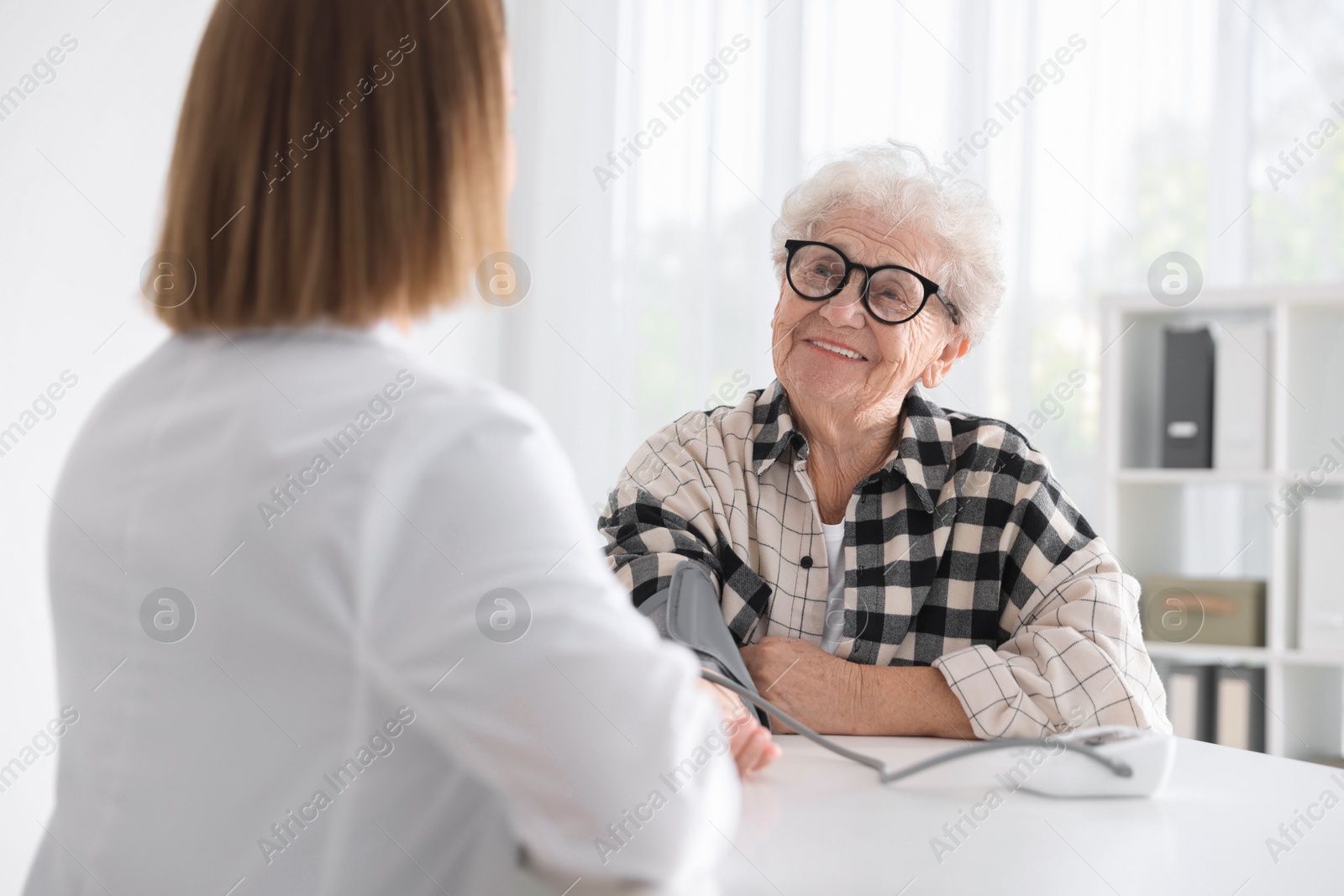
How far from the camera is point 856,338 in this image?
4.90 feet

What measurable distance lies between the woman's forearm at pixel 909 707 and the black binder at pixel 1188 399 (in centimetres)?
162

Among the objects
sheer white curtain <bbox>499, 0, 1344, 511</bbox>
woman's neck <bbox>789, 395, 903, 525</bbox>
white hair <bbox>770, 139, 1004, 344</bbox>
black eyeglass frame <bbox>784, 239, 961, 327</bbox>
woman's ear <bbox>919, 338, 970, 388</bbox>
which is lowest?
woman's neck <bbox>789, 395, 903, 525</bbox>

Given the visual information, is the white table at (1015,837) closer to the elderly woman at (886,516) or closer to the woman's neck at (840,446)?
the elderly woman at (886,516)

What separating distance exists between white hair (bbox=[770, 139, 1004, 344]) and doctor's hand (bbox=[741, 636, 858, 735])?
2.05 feet

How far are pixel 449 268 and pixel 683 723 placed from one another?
31 centimetres

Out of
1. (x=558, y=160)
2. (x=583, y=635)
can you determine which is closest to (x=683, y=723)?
(x=583, y=635)

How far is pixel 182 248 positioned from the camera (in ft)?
2.09

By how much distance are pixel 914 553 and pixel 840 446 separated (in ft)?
0.71

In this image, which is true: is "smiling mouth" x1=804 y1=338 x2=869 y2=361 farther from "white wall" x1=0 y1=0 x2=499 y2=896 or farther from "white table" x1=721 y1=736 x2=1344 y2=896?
"white wall" x1=0 y1=0 x2=499 y2=896

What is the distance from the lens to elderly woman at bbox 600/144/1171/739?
46.6 inches

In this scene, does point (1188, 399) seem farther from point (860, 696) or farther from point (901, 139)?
point (860, 696)

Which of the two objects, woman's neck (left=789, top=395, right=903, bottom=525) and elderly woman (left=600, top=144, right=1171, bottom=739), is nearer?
elderly woman (left=600, top=144, right=1171, bottom=739)

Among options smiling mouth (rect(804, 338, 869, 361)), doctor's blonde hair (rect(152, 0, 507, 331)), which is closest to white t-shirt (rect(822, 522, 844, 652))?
smiling mouth (rect(804, 338, 869, 361))

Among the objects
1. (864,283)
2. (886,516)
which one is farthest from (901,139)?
(886,516)
